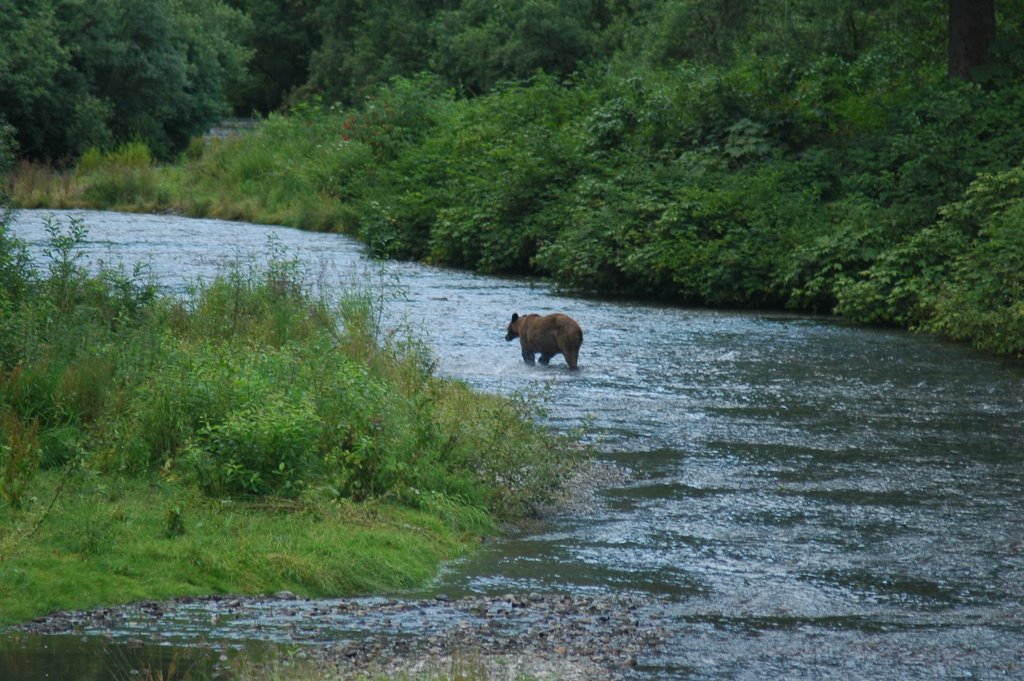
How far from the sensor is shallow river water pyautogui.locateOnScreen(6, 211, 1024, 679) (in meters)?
8.25

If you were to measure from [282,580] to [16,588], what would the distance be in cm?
163

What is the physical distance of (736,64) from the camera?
32281 millimetres

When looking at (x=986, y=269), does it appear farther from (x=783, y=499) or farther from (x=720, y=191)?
(x=783, y=499)

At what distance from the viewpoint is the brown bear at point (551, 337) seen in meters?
17.8

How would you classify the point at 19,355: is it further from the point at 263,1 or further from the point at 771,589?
the point at 263,1

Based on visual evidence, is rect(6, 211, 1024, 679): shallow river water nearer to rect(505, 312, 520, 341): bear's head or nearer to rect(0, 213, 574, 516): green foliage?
rect(505, 312, 520, 341): bear's head

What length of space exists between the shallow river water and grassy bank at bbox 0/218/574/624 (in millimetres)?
583

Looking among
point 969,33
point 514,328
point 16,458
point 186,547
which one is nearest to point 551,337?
point 514,328

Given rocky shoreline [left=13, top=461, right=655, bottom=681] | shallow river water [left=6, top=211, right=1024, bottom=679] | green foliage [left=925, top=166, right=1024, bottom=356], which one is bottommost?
rocky shoreline [left=13, top=461, right=655, bottom=681]

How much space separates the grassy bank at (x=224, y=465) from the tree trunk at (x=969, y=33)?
719 inches

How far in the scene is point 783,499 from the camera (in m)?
11.7

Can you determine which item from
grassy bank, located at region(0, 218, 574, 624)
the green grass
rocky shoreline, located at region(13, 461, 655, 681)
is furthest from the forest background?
rocky shoreline, located at region(13, 461, 655, 681)

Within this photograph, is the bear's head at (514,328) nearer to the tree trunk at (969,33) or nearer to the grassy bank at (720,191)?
the grassy bank at (720,191)

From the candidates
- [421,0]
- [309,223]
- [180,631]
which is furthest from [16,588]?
[421,0]
